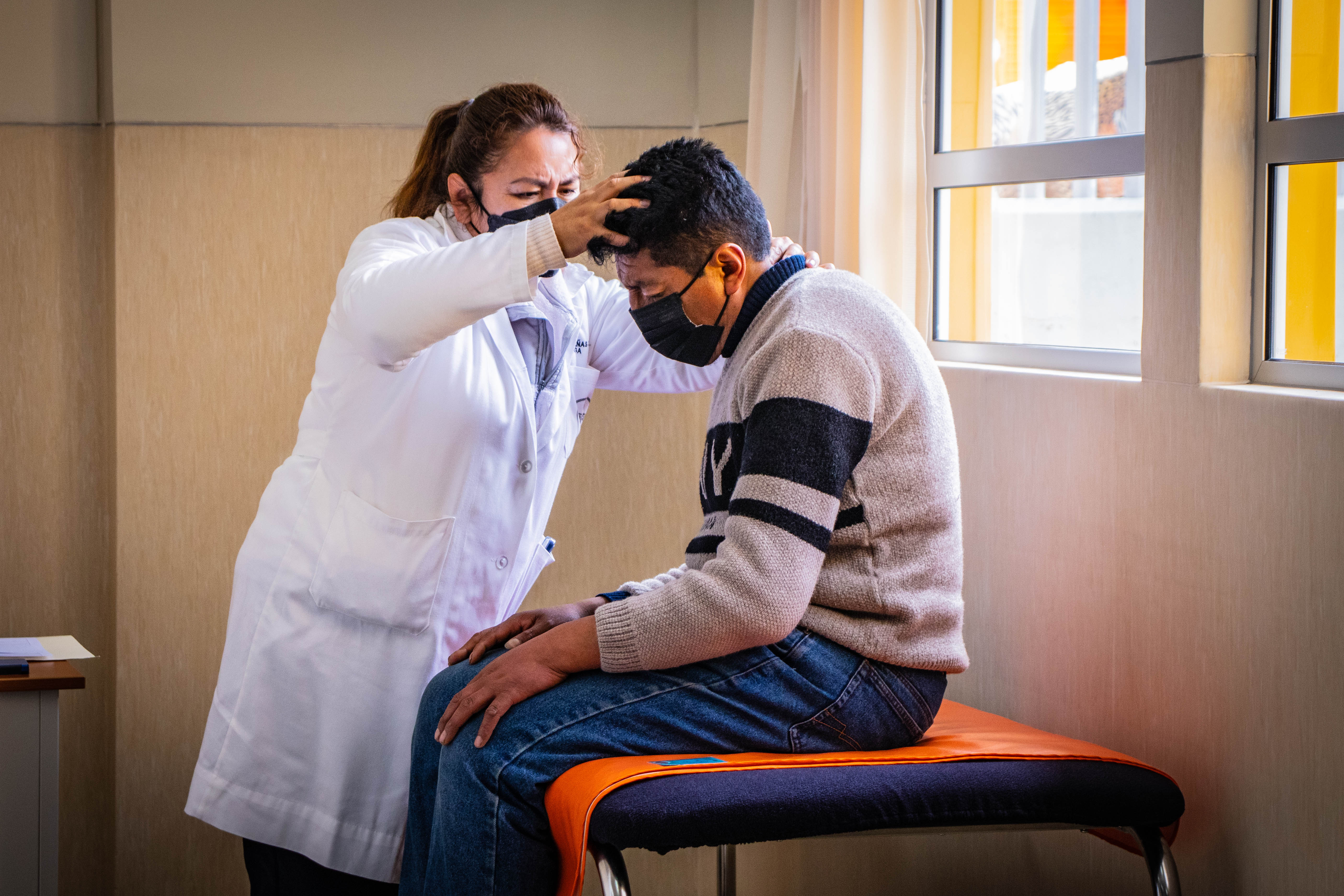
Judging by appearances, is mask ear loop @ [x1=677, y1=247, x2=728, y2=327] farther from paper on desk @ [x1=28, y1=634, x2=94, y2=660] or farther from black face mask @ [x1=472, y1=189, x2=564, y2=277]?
paper on desk @ [x1=28, y1=634, x2=94, y2=660]

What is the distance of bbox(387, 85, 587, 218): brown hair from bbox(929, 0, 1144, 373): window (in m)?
0.80

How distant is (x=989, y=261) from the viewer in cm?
230

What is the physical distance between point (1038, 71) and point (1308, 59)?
0.60m

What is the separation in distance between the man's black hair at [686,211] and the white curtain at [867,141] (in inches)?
27.2

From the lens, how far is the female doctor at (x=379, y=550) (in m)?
1.82

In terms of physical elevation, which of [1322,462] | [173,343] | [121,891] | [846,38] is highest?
[846,38]

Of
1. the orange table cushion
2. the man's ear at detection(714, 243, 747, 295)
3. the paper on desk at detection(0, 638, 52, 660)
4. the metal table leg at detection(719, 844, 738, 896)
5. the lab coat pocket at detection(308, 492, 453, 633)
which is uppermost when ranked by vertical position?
the man's ear at detection(714, 243, 747, 295)

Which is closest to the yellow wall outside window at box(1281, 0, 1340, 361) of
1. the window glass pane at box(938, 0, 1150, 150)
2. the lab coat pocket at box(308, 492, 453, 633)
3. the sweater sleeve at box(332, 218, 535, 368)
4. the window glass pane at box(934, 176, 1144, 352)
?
the window glass pane at box(934, 176, 1144, 352)

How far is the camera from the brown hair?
6.00 ft

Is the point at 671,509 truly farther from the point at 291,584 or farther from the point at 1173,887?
the point at 1173,887

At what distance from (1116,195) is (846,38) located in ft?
1.88

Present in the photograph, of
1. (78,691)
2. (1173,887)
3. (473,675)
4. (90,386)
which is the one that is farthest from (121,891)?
(1173,887)

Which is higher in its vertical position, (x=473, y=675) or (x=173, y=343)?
(x=173, y=343)

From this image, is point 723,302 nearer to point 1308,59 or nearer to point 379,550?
point 379,550
